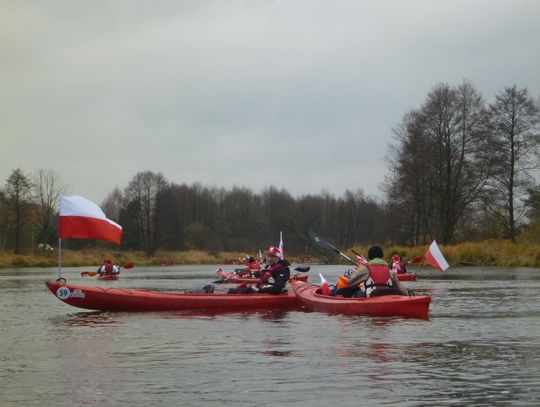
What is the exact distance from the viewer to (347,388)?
8.54 meters

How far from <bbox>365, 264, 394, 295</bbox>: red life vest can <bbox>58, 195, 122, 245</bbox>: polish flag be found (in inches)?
256

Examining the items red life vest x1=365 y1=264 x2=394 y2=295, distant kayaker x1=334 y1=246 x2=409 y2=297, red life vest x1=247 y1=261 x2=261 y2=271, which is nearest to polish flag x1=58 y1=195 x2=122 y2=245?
distant kayaker x1=334 y1=246 x2=409 y2=297

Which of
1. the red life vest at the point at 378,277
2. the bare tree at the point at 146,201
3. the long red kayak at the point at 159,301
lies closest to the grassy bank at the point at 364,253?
the bare tree at the point at 146,201

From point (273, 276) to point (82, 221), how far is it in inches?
213

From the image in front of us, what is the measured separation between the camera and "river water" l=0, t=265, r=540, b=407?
27.0ft

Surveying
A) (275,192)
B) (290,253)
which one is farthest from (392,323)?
(275,192)

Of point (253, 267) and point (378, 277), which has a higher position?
point (378, 277)

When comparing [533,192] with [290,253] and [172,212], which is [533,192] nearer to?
[290,253]

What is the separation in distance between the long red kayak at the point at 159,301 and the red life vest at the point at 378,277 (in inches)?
132

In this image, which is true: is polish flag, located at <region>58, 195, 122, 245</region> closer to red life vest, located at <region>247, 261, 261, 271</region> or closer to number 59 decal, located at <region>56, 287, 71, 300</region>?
number 59 decal, located at <region>56, 287, 71, 300</region>

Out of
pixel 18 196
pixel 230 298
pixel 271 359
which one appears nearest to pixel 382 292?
pixel 230 298

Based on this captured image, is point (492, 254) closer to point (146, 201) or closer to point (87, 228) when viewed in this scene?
point (87, 228)

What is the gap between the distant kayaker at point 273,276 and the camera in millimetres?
19641

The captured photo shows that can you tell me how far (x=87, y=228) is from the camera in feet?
60.2
